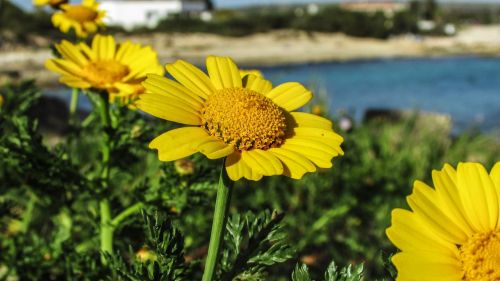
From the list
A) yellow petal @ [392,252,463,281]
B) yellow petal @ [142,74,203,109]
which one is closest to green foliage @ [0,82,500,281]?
yellow petal @ [392,252,463,281]

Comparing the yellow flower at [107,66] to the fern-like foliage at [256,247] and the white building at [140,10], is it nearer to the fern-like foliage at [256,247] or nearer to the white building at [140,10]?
the fern-like foliage at [256,247]

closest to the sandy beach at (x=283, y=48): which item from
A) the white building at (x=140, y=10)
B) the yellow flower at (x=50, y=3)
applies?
the white building at (x=140, y=10)

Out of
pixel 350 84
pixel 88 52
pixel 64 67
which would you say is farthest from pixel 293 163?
pixel 350 84

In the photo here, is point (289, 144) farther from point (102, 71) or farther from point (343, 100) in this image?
point (343, 100)

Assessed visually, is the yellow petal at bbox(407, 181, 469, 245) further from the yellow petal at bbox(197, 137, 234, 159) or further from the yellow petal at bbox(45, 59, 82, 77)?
the yellow petal at bbox(45, 59, 82, 77)

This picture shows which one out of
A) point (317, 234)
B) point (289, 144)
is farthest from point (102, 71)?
point (317, 234)
